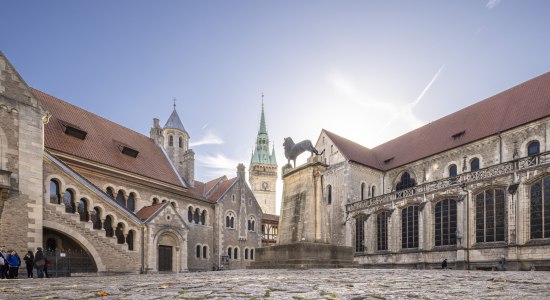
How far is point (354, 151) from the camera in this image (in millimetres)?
40219

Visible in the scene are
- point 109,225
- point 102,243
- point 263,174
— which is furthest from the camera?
point 263,174

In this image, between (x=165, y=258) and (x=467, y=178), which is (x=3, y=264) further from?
(x=467, y=178)

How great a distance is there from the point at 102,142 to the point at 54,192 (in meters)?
9.85

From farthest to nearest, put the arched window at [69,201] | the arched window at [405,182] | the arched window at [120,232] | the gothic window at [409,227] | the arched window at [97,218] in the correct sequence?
the arched window at [405,182]
the gothic window at [409,227]
the arched window at [120,232]
the arched window at [97,218]
the arched window at [69,201]

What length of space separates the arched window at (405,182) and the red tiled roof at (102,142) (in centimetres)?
2144

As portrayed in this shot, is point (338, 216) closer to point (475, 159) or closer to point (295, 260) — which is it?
point (475, 159)

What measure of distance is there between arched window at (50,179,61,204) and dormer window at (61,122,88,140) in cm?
775

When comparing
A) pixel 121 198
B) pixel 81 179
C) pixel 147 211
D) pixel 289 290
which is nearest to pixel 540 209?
pixel 289 290

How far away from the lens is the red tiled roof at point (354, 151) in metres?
38.3

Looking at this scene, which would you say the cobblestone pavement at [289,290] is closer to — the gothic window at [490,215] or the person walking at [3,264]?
the person walking at [3,264]

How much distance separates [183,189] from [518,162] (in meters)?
26.2

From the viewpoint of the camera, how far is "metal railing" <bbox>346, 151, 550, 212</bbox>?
23.1m

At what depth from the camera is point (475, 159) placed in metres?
30.9

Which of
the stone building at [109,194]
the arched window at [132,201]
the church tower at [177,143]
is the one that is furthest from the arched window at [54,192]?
the church tower at [177,143]
